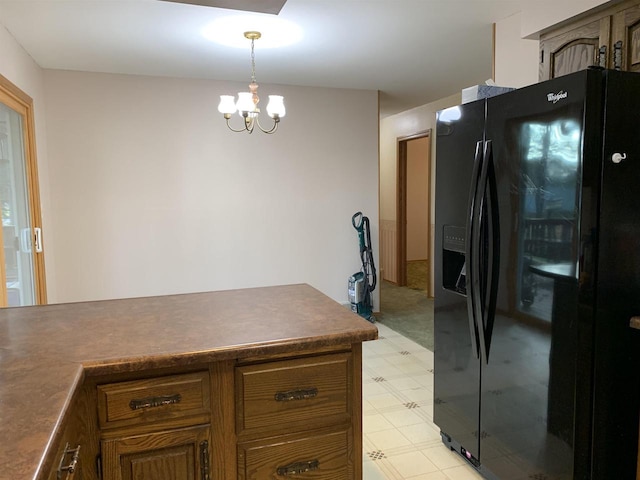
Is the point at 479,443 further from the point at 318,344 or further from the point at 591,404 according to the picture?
the point at 318,344

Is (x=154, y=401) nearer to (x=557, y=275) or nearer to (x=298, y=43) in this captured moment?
(x=557, y=275)

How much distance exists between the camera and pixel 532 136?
1.85 meters

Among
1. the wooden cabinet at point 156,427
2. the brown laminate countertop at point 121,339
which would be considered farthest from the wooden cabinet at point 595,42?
the wooden cabinet at point 156,427

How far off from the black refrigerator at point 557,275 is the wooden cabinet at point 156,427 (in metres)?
1.28

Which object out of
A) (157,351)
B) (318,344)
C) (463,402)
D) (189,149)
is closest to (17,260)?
(189,149)

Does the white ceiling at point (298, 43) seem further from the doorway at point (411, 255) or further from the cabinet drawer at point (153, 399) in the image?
the cabinet drawer at point (153, 399)

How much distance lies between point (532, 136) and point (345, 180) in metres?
3.24

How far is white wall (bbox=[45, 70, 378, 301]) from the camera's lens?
4.26 meters

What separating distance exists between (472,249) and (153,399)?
4.71 ft

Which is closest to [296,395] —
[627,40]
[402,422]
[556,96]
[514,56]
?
[556,96]

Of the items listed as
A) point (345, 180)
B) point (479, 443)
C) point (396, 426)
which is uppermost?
point (345, 180)

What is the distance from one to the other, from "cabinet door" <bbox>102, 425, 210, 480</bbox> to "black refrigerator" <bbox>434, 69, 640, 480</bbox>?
129 centimetres

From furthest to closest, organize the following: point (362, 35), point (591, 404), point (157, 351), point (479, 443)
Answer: point (362, 35)
point (479, 443)
point (591, 404)
point (157, 351)

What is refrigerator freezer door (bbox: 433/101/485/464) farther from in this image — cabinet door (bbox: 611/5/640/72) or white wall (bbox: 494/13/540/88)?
white wall (bbox: 494/13/540/88)
